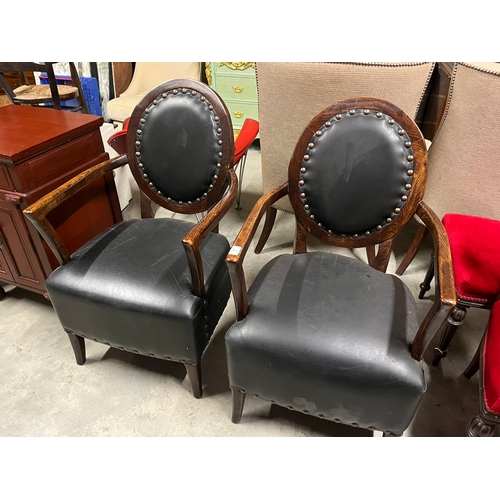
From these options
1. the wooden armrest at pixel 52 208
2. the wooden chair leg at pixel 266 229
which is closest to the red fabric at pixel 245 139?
the wooden chair leg at pixel 266 229

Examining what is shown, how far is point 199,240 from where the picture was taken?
1028 mm

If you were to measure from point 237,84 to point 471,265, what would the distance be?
2512 millimetres

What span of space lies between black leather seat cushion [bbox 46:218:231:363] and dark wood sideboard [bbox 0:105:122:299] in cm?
26

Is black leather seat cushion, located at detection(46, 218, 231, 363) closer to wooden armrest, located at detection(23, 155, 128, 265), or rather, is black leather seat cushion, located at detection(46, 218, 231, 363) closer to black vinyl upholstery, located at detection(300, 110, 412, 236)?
wooden armrest, located at detection(23, 155, 128, 265)

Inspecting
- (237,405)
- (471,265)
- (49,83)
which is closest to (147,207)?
(237,405)

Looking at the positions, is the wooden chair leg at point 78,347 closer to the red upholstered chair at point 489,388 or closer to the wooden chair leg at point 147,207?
the wooden chair leg at point 147,207

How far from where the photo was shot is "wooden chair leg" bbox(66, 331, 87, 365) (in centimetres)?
137

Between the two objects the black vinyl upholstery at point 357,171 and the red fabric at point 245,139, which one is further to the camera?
the red fabric at point 245,139

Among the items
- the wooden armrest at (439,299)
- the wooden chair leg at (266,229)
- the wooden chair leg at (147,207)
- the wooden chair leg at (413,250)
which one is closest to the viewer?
the wooden armrest at (439,299)

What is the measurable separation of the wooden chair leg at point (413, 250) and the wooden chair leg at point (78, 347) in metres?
1.58

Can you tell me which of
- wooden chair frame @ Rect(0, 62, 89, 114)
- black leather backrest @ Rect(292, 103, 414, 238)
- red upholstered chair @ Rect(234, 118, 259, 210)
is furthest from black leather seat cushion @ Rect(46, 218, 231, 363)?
wooden chair frame @ Rect(0, 62, 89, 114)

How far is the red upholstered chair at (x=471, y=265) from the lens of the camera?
1212 millimetres

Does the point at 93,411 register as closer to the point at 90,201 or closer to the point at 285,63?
the point at 90,201

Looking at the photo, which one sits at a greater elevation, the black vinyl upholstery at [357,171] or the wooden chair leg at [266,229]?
the black vinyl upholstery at [357,171]
